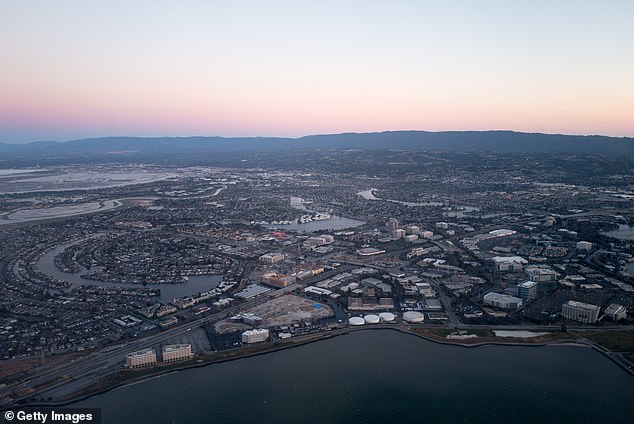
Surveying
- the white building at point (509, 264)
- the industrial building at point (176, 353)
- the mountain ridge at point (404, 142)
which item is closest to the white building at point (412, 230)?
the white building at point (509, 264)

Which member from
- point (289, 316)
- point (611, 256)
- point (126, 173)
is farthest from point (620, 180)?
point (126, 173)

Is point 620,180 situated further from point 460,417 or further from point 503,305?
point 460,417

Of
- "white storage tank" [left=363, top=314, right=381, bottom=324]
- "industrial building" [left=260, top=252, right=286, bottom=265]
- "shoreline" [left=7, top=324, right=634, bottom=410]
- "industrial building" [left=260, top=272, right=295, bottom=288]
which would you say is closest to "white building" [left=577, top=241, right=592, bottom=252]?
"shoreline" [left=7, top=324, right=634, bottom=410]

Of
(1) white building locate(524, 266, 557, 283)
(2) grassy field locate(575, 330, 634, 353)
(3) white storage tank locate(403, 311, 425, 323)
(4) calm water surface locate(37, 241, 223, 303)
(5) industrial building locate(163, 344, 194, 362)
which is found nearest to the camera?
(5) industrial building locate(163, 344, 194, 362)

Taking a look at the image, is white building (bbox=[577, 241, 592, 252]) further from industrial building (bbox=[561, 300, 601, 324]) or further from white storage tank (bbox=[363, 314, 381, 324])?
white storage tank (bbox=[363, 314, 381, 324])

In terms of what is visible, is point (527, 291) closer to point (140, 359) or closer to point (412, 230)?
point (412, 230)

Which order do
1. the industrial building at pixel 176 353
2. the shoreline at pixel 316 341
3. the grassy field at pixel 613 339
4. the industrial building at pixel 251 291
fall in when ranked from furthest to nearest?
1. the industrial building at pixel 251 291
2. the grassy field at pixel 613 339
3. the industrial building at pixel 176 353
4. the shoreline at pixel 316 341

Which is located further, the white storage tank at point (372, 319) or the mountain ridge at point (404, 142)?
the mountain ridge at point (404, 142)

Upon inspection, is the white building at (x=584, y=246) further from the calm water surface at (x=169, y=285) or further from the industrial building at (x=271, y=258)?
the calm water surface at (x=169, y=285)
